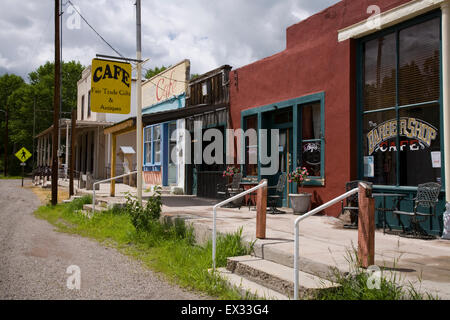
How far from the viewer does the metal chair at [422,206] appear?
20.0 ft

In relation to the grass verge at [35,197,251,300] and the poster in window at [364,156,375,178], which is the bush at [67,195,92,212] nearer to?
the grass verge at [35,197,251,300]

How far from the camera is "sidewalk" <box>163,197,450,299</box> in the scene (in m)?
3.98

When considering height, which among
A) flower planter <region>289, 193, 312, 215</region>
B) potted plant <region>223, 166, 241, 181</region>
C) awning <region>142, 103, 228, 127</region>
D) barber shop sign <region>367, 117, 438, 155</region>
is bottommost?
flower planter <region>289, 193, 312, 215</region>

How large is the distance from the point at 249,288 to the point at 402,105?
4.68m

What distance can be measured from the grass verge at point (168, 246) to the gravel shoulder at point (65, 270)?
0.22 m

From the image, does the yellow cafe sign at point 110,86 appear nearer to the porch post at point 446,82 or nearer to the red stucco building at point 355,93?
the red stucco building at point 355,93

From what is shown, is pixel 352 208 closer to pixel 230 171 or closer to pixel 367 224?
pixel 367 224

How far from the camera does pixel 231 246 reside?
18.2 feet

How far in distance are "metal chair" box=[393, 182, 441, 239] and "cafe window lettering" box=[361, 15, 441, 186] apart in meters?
0.29

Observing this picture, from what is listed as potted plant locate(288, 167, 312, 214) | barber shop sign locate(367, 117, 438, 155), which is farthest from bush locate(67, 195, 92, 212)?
barber shop sign locate(367, 117, 438, 155)

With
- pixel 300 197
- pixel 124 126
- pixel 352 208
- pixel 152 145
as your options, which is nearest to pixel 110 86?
pixel 124 126

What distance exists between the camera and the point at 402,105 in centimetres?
702

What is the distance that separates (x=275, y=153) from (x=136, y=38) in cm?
452

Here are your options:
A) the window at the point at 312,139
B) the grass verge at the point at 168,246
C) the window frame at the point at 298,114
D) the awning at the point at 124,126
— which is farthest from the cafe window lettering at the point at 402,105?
the awning at the point at 124,126
